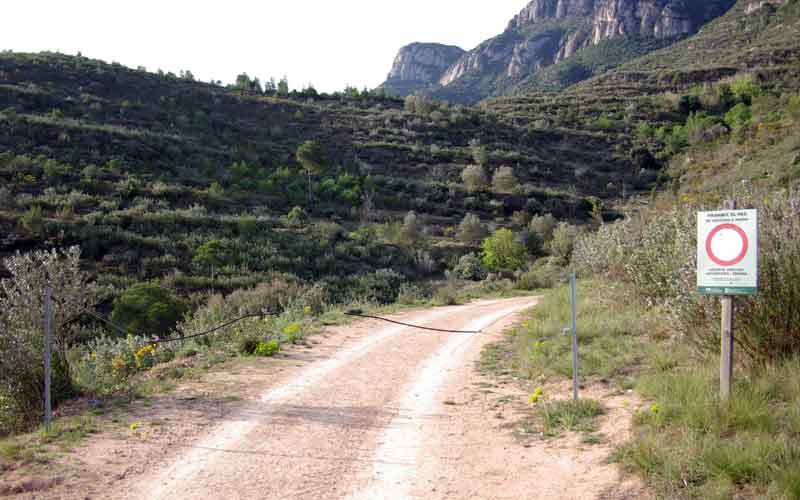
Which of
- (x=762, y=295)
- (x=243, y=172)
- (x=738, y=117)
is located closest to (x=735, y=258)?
(x=762, y=295)

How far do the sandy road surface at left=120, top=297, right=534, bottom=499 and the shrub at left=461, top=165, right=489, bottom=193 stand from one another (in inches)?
1437

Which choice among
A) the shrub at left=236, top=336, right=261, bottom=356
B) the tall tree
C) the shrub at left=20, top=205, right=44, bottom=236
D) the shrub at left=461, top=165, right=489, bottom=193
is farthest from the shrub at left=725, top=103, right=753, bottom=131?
the shrub at left=236, top=336, right=261, bottom=356

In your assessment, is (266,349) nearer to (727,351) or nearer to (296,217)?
(727,351)

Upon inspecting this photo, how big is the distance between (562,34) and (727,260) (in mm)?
150460

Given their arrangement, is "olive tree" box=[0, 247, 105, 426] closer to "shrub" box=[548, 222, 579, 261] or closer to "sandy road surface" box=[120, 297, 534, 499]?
"sandy road surface" box=[120, 297, 534, 499]

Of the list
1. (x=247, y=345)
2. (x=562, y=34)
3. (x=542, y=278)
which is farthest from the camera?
(x=562, y=34)

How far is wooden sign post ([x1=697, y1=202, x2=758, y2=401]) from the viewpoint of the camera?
4.76 m

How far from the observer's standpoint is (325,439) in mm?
5867

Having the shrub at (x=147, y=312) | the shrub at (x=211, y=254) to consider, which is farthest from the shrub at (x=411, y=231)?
the shrub at (x=147, y=312)

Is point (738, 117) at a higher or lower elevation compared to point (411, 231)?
higher

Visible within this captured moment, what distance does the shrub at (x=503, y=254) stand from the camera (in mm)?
30139

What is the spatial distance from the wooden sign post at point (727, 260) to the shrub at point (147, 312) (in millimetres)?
15682

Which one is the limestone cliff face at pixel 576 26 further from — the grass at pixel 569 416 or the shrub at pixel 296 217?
the grass at pixel 569 416

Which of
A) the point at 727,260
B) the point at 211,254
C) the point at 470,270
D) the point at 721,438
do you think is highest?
the point at 727,260
